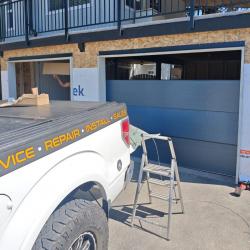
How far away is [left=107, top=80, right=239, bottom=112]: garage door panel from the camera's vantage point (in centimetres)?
484

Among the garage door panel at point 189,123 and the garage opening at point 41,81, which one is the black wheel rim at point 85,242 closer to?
the garage door panel at point 189,123

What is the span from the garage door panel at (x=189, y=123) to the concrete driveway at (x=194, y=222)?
0.86m

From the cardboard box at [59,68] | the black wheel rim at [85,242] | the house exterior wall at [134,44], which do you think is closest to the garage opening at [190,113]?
the house exterior wall at [134,44]

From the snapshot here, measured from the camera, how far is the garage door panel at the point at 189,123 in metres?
4.89

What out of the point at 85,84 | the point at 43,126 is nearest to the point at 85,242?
the point at 43,126

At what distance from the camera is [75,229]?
→ 198cm

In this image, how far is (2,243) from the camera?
1.51 m

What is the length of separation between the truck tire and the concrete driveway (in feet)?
2.73

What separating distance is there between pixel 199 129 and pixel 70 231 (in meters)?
3.70

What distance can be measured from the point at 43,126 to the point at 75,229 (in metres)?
0.74

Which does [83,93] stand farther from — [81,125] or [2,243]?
[2,243]

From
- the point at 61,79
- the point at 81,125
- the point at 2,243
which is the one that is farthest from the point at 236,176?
the point at 61,79

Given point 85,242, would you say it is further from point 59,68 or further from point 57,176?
point 59,68

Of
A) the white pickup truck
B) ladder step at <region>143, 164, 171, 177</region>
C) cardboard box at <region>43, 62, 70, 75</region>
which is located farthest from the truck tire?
cardboard box at <region>43, 62, 70, 75</region>
